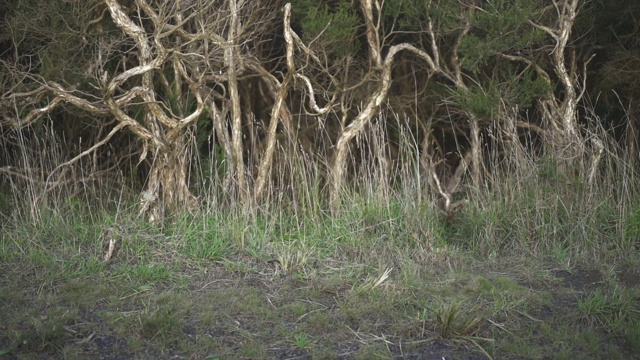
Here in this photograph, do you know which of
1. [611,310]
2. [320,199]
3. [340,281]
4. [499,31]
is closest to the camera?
[611,310]

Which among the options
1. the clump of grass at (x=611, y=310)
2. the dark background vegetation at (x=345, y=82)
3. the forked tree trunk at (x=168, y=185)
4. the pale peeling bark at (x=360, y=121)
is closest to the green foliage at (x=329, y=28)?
the dark background vegetation at (x=345, y=82)

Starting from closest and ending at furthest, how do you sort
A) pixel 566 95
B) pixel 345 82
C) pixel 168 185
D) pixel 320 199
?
pixel 168 185 < pixel 320 199 < pixel 566 95 < pixel 345 82

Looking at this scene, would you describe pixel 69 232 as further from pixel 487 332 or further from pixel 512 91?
pixel 512 91

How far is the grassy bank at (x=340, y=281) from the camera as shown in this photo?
527 cm

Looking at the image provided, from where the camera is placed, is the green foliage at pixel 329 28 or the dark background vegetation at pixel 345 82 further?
the green foliage at pixel 329 28

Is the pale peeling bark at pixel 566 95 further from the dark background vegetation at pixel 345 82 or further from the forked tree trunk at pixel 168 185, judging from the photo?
the forked tree trunk at pixel 168 185

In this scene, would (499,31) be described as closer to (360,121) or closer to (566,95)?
(566,95)

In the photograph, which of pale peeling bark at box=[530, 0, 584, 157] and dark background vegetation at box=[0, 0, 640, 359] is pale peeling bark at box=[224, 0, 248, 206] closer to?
dark background vegetation at box=[0, 0, 640, 359]

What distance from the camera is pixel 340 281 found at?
20.0 ft

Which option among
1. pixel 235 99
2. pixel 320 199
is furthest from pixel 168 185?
pixel 320 199

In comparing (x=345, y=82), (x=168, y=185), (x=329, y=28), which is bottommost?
(x=168, y=185)

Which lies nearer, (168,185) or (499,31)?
(168,185)

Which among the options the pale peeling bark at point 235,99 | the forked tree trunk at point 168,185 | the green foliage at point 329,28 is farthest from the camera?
the green foliage at point 329,28

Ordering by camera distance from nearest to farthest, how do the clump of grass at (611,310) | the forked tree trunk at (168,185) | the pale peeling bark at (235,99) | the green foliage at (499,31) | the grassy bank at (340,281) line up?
the grassy bank at (340,281), the clump of grass at (611,310), the forked tree trunk at (168,185), the pale peeling bark at (235,99), the green foliage at (499,31)
